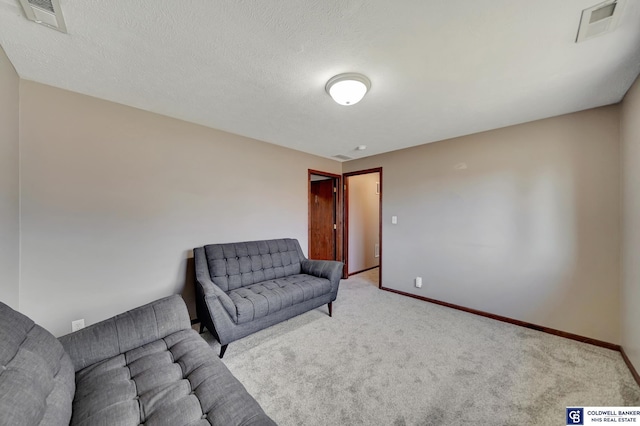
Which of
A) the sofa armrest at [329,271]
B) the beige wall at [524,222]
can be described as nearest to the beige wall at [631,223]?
the beige wall at [524,222]

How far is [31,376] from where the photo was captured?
2.81ft

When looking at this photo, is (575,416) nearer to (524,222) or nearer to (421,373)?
(421,373)

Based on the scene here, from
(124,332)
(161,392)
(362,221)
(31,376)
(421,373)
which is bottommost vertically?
(421,373)

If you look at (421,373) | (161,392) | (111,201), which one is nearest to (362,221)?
(421,373)

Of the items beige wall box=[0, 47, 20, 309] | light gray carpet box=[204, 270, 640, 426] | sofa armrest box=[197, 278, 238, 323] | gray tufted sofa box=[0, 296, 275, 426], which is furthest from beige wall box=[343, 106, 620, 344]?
beige wall box=[0, 47, 20, 309]

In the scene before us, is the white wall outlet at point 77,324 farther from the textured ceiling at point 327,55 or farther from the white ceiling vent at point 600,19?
the white ceiling vent at point 600,19

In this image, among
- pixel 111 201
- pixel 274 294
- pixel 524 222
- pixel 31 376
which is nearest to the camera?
pixel 31 376

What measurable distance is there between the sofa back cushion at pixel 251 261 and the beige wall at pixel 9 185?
1.32 m

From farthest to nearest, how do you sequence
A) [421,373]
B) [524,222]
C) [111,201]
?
[524,222] < [111,201] < [421,373]

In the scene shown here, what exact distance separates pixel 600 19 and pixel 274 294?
9.49 feet

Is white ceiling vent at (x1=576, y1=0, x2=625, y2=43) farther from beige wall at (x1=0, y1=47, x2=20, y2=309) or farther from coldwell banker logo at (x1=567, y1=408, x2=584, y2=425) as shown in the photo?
beige wall at (x1=0, y1=47, x2=20, y2=309)

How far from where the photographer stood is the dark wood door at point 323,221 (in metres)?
4.67

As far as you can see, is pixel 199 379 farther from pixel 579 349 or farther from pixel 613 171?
pixel 613 171

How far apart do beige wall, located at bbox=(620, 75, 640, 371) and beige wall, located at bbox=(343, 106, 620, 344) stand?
0.51 feet
